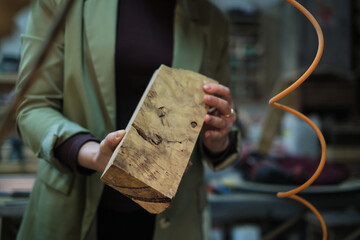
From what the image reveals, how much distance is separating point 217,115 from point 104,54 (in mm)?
250

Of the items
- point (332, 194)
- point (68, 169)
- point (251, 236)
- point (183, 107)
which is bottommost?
point (251, 236)

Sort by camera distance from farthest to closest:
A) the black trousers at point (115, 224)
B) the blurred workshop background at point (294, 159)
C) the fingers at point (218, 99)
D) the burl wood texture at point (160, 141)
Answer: the blurred workshop background at point (294, 159) < the black trousers at point (115, 224) < the fingers at point (218, 99) < the burl wood texture at point (160, 141)

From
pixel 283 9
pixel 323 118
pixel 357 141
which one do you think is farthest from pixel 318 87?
pixel 283 9

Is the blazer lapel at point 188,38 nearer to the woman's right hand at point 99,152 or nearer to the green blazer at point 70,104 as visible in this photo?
the green blazer at point 70,104

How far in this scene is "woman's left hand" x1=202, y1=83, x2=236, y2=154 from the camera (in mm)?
528

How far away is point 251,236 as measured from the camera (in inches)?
82.5

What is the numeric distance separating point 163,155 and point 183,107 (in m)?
0.10

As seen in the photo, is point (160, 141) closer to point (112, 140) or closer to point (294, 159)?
point (112, 140)

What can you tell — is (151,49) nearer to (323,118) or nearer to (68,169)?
(68,169)

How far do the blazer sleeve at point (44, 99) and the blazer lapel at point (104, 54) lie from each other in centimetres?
6

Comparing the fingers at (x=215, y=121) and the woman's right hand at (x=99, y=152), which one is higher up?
the fingers at (x=215, y=121)

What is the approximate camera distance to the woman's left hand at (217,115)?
1.73 ft

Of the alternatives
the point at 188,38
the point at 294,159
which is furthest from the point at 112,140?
the point at 294,159

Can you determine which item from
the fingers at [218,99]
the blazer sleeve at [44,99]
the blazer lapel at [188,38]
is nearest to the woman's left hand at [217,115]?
the fingers at [218,99]
